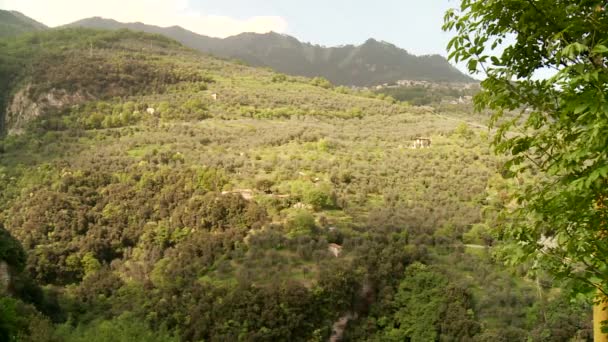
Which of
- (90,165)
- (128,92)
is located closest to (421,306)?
(90,165)

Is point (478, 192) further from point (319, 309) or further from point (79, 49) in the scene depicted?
point (79, 49)

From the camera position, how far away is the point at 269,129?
162 ft

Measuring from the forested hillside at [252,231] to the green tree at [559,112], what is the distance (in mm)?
745

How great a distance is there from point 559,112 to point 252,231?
22.0 meters

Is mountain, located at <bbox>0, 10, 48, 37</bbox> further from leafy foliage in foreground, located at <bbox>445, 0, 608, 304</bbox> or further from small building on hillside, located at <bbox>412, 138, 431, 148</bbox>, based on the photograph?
leafy foliage in foreground, located at <bbox>445, 0, 608, 304</bbox>

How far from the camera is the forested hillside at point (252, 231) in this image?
19172 mm

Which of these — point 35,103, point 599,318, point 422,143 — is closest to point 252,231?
point 599,318

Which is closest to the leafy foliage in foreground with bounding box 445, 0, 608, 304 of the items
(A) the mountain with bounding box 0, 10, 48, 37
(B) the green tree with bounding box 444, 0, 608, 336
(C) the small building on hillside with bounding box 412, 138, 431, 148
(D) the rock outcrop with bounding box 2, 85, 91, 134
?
(B) the green tree with bounding box 444, 0, 608, 336

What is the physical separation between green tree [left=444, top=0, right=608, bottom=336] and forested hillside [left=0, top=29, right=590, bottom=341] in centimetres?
75

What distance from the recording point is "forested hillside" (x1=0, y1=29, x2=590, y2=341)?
19.2 m

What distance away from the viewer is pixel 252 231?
2603cm

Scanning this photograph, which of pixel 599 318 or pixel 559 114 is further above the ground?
pixel 559 114

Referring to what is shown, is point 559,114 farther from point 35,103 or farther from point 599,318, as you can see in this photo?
point 35,103

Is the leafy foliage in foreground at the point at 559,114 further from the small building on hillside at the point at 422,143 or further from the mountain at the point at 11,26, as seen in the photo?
the mountain at the point at 11,26
